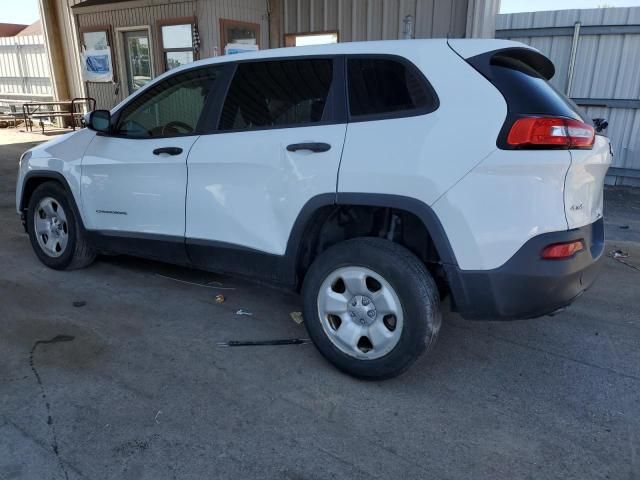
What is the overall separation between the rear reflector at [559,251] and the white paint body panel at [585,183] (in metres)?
0.10

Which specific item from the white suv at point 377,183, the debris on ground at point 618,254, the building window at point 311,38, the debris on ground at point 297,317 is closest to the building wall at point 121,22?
the building window at point 311,38

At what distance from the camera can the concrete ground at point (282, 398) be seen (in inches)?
91.7

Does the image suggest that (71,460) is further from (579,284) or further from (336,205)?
Answer: (579,284)

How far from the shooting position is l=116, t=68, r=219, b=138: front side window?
3.65 metres

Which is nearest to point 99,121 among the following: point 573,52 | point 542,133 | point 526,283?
point 542,133

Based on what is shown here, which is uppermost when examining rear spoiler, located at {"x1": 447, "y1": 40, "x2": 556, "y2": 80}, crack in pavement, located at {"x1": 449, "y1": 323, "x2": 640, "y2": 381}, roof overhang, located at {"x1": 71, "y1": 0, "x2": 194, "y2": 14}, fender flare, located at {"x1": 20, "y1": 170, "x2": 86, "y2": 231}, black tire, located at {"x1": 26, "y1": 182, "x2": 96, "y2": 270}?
roof overhang, located at {"x1": 71, "y1": 0, "x2": 194, "y2": 14}

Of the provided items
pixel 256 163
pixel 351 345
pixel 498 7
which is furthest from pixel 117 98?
pixel 351 345

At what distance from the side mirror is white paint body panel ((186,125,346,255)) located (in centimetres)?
100

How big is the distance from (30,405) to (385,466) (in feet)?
6.16

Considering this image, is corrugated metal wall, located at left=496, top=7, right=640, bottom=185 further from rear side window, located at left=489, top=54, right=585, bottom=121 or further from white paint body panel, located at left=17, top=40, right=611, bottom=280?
rear side window, located at left=489, top=54, right=585, bottom=121

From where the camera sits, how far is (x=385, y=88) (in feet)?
9.36

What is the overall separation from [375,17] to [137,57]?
19.1ft

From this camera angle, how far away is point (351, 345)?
293 centimetres

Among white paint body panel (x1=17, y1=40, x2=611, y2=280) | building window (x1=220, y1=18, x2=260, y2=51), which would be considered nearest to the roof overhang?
building window (x1=220, y1=18, x2=260, y2=51)
